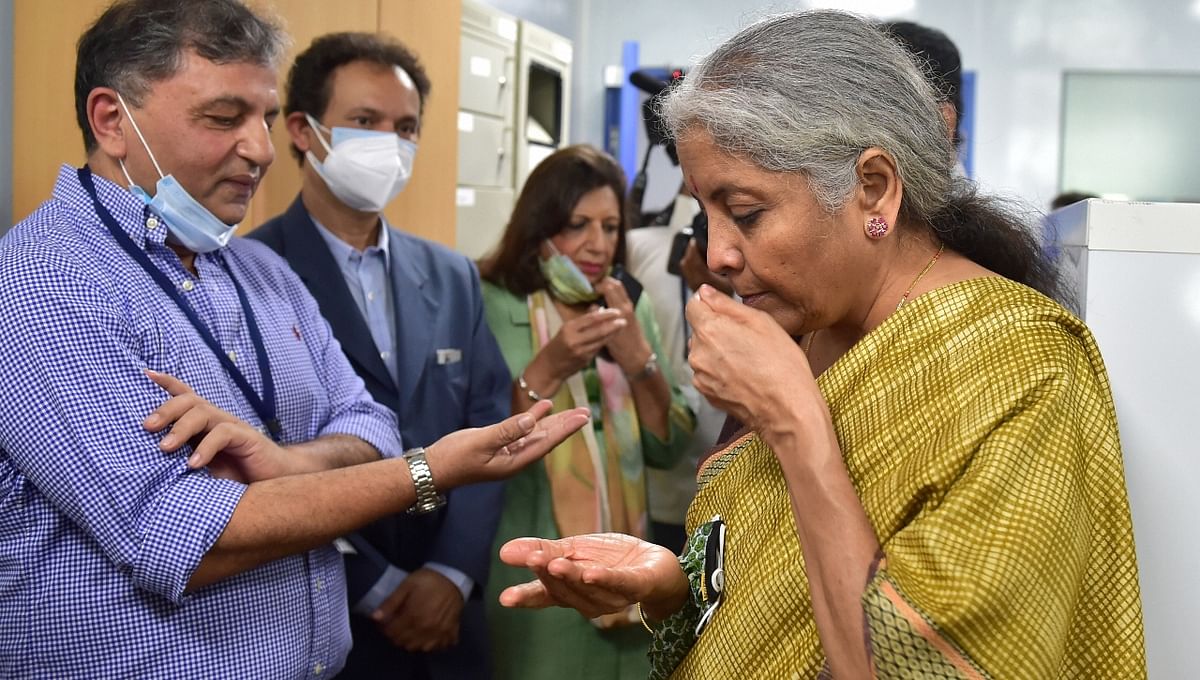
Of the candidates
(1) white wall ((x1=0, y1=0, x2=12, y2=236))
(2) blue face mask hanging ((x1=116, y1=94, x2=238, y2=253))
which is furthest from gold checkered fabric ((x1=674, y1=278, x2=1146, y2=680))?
(1) white wall ((x1=0, y1=0, x2=12, y2=236))

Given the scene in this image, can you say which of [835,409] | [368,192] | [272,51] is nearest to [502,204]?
[368,192]

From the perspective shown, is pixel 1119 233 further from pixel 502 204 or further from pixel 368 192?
pixel 502 204

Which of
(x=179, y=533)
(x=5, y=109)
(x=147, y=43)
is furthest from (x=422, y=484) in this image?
(x=5, y=109)

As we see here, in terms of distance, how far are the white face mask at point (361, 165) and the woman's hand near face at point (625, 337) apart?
1.72ft

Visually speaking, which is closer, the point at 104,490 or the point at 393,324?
the point at 104,490

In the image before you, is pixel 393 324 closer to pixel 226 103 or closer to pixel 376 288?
pixel 376 288

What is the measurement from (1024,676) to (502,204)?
3492 millimetres

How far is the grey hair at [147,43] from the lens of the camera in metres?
1.57

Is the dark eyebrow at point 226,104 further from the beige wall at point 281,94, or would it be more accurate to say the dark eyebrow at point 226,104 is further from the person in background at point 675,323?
the person in background at point 675,323

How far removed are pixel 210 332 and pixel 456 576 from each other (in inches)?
31.9

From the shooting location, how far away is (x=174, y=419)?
4.58ft

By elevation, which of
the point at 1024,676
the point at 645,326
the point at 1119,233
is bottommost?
the point at 1024,676

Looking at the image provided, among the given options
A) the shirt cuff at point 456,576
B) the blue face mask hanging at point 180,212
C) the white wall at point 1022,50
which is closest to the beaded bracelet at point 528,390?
the shirt cuff at point 456,576

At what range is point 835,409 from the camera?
1.17m
